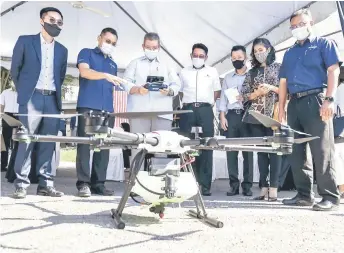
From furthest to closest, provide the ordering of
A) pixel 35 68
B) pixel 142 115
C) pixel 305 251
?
1. pixel 35 68
2. pixel 142 115
3. pixel 305 251

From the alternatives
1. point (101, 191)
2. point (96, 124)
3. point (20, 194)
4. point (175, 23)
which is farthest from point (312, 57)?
point (175, 23)

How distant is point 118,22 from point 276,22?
306 cm

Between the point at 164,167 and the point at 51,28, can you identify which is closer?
the point at 164,167

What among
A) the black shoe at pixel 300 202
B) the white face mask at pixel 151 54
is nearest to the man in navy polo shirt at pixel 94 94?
the white face mask at pixel 151 54

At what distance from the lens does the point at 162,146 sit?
2338 mm

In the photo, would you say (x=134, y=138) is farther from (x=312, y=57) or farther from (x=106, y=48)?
(x=106, y=48)

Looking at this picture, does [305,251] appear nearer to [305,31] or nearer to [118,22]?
[305,31]

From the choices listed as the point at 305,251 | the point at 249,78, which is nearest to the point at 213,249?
the point at 305,251

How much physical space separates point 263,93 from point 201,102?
0.66 m

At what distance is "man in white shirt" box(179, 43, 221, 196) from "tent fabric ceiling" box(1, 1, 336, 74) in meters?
1.40

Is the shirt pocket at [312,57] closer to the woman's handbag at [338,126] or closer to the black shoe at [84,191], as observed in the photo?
the woman's handbag at [338,126]

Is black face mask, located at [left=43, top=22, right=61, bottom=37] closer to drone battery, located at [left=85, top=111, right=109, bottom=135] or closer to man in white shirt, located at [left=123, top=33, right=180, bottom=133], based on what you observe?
man in white shirt, located at [left=123, top=33, right=180, bottom=133]

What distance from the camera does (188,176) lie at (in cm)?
251

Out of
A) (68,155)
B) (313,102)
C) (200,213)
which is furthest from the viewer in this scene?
(68,155)
